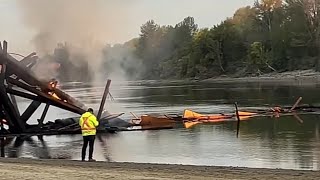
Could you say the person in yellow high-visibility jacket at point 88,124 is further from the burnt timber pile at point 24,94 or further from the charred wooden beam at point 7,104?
the burnt timber pile at point 24,94

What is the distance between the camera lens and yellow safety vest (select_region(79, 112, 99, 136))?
81.9 ft

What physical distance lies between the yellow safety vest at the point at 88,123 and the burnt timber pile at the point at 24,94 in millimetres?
12786

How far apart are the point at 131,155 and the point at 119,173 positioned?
1177 centimetres

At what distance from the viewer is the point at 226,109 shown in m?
58.3

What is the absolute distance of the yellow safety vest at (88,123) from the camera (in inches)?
983

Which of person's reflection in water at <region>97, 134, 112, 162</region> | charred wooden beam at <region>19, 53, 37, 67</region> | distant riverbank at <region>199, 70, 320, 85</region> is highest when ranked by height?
charred wooden beam at <region>19, 53, 37, 67</region>

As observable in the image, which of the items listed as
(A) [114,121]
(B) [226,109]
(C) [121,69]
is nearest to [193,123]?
(A) [114,121]

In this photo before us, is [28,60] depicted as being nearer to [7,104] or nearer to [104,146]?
[7,104]

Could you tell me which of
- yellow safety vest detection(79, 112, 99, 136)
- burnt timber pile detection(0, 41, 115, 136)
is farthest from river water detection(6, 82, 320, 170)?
yellow safety vest detection(79, 112, 99, 136)

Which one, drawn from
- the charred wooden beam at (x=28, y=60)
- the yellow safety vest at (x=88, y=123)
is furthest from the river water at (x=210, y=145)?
the charred wooden beam at (x=28, y=60)

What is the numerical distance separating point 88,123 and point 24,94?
14.9m

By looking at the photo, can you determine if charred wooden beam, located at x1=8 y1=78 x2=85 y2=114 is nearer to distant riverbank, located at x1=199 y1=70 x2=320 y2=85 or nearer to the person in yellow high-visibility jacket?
the person in yellow high-visibility jacket

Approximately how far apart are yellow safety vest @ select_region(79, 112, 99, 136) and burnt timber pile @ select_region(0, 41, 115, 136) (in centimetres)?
1279

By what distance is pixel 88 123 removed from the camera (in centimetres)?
2514
